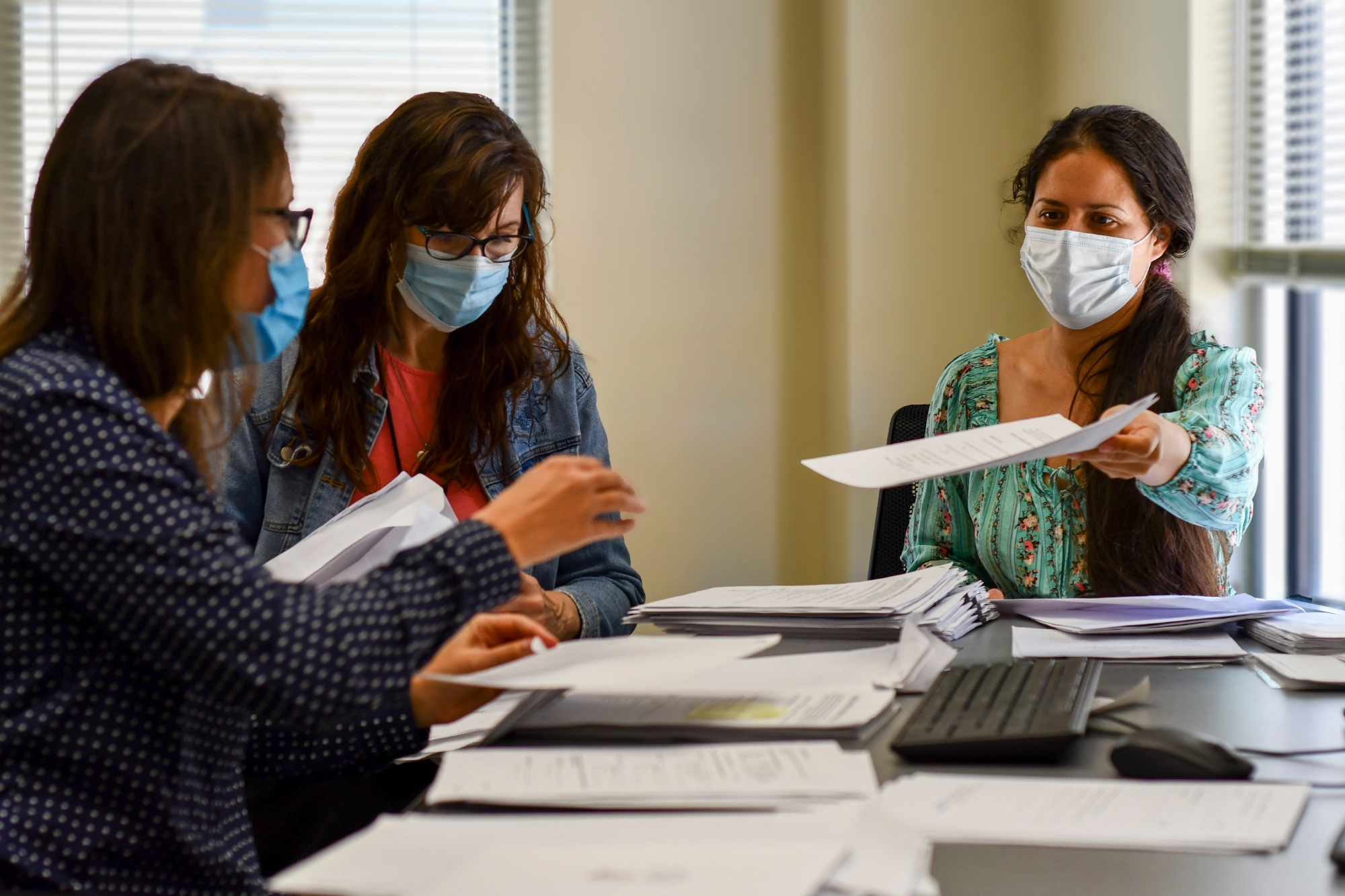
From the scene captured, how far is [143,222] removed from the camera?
2.59 feet

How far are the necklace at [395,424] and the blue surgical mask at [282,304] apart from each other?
1.83ft

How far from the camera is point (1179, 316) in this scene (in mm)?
1669

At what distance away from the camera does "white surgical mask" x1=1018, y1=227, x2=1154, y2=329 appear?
5.37ft

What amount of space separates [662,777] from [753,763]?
62 mm

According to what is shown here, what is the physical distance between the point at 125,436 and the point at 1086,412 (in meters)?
1.36

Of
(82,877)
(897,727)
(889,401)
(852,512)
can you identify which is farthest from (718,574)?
(82,877)

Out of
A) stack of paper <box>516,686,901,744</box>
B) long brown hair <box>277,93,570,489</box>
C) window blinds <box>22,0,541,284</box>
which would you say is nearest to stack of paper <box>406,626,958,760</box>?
stack of paper <box>516,686,901,744</box>

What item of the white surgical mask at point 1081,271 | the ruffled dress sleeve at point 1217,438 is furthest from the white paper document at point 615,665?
the white surgical mask at point 1081,271

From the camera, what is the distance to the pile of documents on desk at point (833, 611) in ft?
3.85

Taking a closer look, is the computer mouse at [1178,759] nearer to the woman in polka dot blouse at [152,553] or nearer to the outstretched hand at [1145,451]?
the woman in polka dot blouse at [152,553]

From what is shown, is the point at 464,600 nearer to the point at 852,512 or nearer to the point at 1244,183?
the point at 852,512

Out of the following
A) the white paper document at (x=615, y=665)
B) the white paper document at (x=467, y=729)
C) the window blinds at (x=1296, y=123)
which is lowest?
the white paper document at (x=467, y=729)

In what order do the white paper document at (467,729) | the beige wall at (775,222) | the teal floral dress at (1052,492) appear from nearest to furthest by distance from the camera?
the white paper document at (467,729)
the teal floral dress at (1052,492)
the beige wall at (775,222)

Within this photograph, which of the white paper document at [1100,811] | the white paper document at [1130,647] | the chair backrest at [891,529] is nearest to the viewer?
the white paper document at [1100,811]
